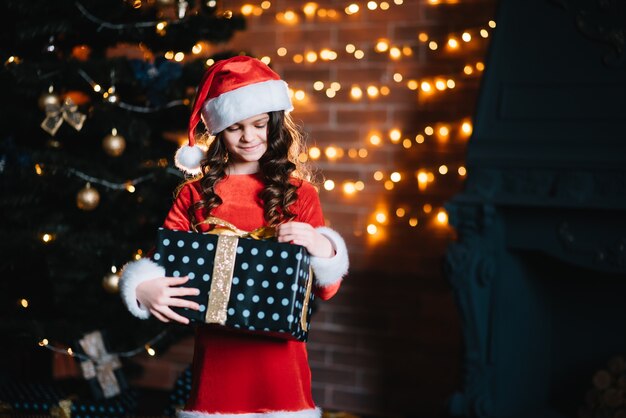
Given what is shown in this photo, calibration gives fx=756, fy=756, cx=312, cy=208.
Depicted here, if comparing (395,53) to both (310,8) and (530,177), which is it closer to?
(310,8)

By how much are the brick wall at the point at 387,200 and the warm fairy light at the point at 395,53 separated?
3 centimetres

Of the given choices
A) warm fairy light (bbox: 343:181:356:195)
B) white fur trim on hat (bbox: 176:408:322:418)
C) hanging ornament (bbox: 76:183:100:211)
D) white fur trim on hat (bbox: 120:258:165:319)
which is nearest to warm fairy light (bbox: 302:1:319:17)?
warm fairy light (bbox: 343:181:356:195)

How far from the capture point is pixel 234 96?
1.71m

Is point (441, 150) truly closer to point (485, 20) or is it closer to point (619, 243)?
point (485, 20)

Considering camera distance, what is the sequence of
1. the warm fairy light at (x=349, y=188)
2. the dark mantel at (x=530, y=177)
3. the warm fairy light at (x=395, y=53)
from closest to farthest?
the dark mantel at (x=530, y=177) < the warm fairy light at (x=395, y=53) < the warm fairy light at (x=349, y=188)

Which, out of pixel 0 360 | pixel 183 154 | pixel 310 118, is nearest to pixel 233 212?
pixel 183 154

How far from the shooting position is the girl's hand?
5.19 feet

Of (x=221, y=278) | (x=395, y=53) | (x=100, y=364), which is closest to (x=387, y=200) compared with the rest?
(x=395, y=53)

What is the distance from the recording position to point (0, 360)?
332cm

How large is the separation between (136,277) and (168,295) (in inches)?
4.5

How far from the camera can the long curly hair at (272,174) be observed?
1716 millimetres

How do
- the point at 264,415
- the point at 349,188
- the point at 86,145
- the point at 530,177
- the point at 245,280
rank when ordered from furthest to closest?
the point at 349,188 < the point at 86,145 < the point at 530,177 < the point at 264,415 < the point at 245,280

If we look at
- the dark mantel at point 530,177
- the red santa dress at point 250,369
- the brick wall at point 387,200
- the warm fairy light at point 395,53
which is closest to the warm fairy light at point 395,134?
the brick wall at point 387,200

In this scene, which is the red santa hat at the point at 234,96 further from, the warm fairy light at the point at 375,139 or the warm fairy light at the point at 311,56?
the warm fairy light at the point at 311,56
